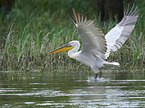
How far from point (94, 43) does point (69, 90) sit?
244 cm

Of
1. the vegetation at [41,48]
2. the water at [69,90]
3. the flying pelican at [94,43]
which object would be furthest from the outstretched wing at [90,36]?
the vegetation at [41,48]

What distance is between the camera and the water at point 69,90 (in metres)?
6.18

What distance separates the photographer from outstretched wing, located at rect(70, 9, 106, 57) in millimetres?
9055

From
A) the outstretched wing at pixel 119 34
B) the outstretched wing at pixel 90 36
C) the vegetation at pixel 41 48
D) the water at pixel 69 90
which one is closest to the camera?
the water at pixel 69 90

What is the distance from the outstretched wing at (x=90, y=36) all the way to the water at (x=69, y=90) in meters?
0.57

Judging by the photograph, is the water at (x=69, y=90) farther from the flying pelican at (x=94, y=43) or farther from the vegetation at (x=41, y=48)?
the vegetation at (x=41, y=48)

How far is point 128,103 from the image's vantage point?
6.11 metres

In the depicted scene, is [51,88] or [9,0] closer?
[51,88]

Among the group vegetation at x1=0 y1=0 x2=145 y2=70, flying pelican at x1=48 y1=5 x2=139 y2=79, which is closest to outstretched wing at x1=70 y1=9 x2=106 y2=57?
flying pelican at x1=48 y1=5 x2=139 y2=79

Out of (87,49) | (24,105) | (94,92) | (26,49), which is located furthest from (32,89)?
(26,49)

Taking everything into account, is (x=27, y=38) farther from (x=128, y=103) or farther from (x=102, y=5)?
(x=128, y=103)

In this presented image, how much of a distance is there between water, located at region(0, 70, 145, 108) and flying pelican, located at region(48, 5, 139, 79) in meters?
0.37

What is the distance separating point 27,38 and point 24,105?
6160 millimetres

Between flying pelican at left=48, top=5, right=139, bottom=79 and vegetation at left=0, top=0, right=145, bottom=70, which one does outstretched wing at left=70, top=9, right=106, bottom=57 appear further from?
vegetation at left=0, top=0, right=145, bottom=70
